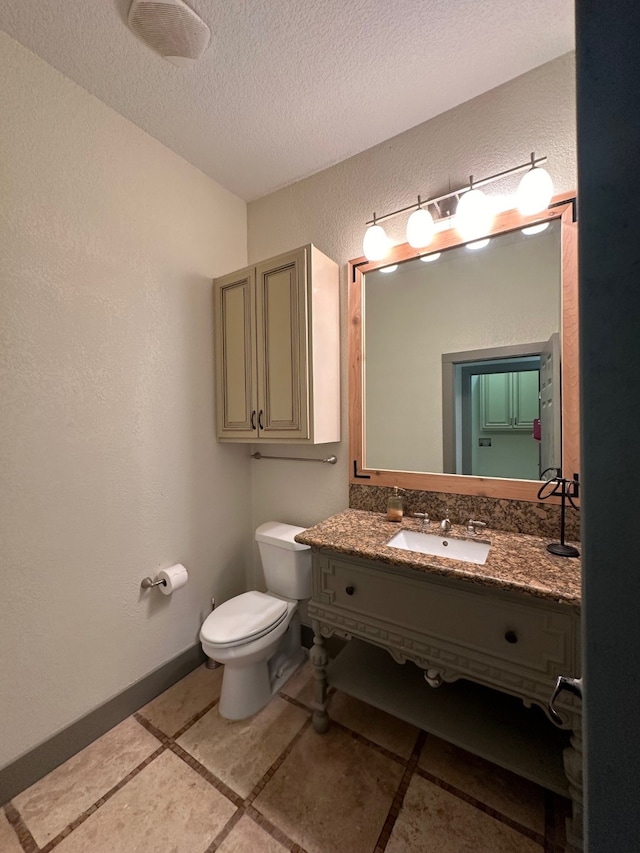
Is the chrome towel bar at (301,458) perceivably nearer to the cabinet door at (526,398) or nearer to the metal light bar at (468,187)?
the cabinet door at (526,398)

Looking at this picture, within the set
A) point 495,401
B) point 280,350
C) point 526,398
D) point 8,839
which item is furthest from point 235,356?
point 8,839

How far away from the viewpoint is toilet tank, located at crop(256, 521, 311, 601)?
68.6 inches

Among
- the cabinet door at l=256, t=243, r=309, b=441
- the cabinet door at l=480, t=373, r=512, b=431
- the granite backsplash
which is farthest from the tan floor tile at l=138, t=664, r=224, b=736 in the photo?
the cabinet door at l=480, t=373, r=512, b=431

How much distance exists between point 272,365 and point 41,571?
1.28m

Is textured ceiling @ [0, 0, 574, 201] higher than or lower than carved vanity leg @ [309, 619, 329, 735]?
higher

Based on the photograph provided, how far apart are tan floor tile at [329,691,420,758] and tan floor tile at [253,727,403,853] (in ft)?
0.19

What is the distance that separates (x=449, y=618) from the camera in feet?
3.71

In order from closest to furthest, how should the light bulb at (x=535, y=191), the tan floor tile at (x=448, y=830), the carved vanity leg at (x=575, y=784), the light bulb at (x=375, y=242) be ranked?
the carved vanity leg at (x=575, y=784) → the tan floor tile at (x=448, y=830) → the light bulb at (x=535, y=191) → the light bulb at (x=375, y=242)

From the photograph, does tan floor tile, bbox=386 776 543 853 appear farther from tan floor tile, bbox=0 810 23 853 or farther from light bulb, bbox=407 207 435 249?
light bulb, bbox=407 207 435 249

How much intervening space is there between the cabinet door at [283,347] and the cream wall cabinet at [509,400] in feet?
2.60

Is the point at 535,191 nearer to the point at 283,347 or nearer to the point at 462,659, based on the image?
the point at 283,347

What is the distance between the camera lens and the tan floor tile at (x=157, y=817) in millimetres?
1069

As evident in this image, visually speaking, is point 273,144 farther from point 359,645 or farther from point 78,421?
point 359,645

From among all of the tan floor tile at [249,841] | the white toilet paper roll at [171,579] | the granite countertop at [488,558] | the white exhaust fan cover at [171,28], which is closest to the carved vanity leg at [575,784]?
the granite countertop at [488,558]
